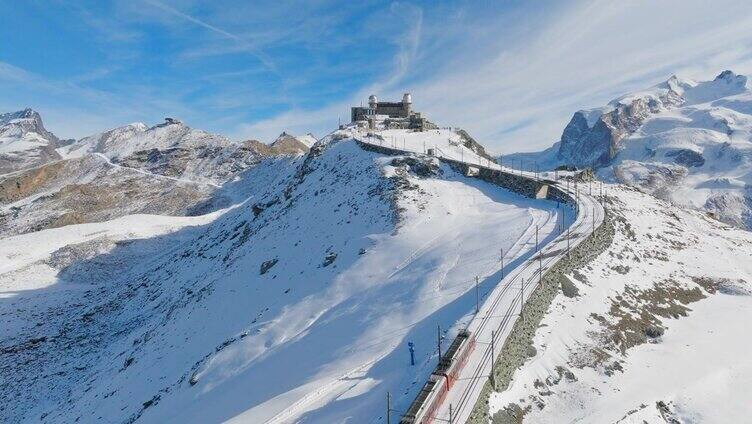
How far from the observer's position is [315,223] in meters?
48.6

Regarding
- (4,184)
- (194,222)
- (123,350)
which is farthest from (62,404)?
(4,184)

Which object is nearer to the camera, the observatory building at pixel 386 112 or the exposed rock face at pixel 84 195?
the observatory building at pixel 386 112

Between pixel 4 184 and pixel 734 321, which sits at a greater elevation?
pixel 4 184

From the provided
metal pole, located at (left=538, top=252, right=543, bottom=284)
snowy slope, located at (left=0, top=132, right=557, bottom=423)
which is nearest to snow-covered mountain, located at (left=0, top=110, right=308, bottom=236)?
snowy slope, located at (left=0, top=132, right=557, bottom=423)

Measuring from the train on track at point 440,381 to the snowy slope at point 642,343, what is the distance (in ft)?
6.20

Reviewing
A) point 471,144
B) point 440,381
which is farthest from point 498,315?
point 471,144

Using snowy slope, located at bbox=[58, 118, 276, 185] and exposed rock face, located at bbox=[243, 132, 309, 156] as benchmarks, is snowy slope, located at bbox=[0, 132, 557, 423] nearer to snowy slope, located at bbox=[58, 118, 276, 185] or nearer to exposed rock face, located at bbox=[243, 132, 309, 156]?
snowy slope, located at bbox=[58, 118, 276, 185]

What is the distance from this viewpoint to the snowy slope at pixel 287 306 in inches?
926

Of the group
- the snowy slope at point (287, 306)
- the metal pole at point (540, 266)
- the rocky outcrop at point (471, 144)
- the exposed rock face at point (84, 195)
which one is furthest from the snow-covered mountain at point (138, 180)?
the metal pole at point (540, 266)

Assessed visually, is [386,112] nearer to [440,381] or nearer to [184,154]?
[184,154]

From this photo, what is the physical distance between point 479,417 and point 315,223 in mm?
34307

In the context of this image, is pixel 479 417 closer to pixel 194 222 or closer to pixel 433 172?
pixel 433 172

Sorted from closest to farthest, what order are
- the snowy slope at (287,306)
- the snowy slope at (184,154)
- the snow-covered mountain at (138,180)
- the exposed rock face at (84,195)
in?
the snowy slope at (287,306)
the exposed rock face at (84,195)
the snow-covered mountain at (138,180)
the snowy slope at (184,154)

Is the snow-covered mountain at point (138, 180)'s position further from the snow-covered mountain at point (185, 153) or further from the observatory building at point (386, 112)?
the observatory building at point (386, 112)
